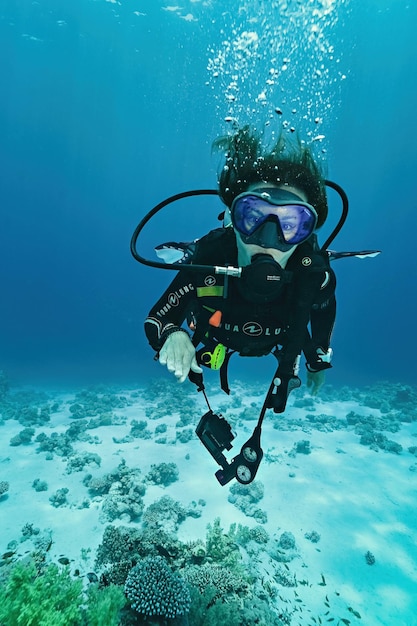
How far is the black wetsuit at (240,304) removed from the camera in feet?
9.82

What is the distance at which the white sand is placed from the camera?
6.50 meters

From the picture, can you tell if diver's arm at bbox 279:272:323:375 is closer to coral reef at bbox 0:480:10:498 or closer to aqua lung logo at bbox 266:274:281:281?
aqua lung logo at bbox 266:274:281:281

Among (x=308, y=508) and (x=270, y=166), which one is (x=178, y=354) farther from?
(x=308, y=508)

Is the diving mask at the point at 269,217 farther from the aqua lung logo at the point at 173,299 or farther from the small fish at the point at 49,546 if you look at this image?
the small fish at the point at 49,546

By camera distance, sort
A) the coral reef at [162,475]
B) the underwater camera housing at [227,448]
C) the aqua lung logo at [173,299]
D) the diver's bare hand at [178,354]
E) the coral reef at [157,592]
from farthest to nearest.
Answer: the coral reef at [162,475] → the coral reef at [157,592] → the underwater camera housing at [227,448] → the aqua lung logo at [173,299] → the diver's bare hand at [178,354]

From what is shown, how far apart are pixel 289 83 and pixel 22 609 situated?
37226 millimetres

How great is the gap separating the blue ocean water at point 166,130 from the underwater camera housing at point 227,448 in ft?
9.95

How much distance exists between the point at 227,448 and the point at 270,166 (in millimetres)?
2867

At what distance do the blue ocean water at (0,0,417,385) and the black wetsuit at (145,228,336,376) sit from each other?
136cm

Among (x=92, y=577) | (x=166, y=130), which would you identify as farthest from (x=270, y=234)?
(x=166, y=130)

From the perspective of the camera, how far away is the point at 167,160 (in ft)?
209

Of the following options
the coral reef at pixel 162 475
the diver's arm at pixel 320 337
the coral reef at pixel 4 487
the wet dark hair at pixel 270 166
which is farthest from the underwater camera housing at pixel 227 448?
the coral reef at pixel 4 487

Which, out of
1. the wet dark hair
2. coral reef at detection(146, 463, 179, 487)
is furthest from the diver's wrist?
coral reef at detection(146, 463, 179, 487)

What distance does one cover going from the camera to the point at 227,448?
11.8ft
